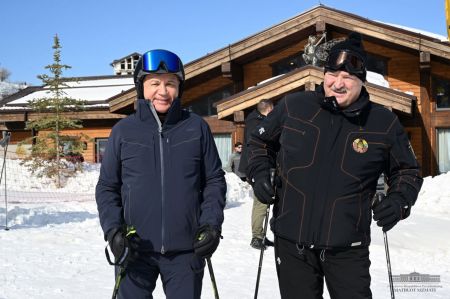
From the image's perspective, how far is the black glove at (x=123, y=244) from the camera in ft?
8.84

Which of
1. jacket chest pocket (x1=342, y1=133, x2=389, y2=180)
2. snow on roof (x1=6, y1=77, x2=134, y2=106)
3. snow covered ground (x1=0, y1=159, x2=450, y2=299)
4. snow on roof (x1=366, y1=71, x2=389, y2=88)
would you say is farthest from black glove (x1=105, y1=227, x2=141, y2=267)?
snow on roof (x1=6, y1=77, x2=134, y2=106)

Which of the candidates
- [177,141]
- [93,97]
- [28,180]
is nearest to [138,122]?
[177,141]

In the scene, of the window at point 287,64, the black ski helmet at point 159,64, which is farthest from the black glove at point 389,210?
the window at point 287,64

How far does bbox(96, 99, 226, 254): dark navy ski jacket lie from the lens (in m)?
2.85

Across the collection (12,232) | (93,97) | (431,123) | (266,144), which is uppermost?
(93,97)

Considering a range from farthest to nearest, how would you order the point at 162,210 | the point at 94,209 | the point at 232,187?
the point at 232,187, the point at 94,209, the point at 162,210

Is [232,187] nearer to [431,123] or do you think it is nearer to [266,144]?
[431,123]

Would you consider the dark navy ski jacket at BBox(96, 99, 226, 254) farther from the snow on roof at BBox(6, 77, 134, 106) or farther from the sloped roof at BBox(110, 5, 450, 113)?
the snow on roof at BBox(6, 77, 134, 106)

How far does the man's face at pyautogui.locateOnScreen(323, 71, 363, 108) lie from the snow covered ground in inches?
111

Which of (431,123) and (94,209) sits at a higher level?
(431,123)

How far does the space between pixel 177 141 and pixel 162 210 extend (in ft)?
1.32

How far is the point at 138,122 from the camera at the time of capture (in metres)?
2.99

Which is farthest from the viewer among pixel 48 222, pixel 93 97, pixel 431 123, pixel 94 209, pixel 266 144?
pixel 93 97

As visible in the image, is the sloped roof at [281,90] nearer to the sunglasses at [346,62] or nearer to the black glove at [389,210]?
the sunglasses at [346,62]
